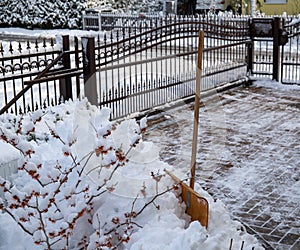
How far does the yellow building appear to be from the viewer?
1112 inches

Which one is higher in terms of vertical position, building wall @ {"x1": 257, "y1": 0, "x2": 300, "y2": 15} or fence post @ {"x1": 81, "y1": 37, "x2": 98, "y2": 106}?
building wall @ {"x1": 257, "y1": 0, "x2": 300, "y2": 15}

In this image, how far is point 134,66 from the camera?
32.2ft

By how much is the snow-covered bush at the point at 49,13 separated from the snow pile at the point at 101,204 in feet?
75.0

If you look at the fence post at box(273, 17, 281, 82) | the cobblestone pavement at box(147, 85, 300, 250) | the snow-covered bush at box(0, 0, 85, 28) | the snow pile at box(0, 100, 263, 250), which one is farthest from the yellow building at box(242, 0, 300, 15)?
the snow pile at box(0, 100, 263, 250)

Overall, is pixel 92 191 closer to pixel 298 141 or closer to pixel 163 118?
pixel 298 141

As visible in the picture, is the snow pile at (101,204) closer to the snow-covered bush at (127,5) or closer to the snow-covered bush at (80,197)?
the snow-covered bush at (80,197)

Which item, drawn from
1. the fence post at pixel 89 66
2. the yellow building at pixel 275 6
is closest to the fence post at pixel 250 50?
the fence post at pixel 89 66

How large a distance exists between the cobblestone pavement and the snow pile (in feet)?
2.16

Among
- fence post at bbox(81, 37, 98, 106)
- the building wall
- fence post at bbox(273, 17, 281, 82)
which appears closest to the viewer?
fence post at bbox(81, 37, 98, 106)

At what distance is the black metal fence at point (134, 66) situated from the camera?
8078mm

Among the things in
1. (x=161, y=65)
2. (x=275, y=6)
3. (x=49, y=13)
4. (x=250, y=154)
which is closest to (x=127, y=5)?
(x=49, y=13)

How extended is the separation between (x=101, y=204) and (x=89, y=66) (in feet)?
14.0

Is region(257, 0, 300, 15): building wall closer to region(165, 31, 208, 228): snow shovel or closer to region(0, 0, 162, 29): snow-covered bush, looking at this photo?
region(0, 0, 162, 29): snow-covered bush

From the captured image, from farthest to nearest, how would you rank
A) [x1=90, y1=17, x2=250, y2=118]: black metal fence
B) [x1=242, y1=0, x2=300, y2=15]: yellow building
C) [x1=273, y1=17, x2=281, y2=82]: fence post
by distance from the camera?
→ [x1=242, y1=0, x2=300, y2=15]: yellow building
[x1=273, y1=17, x2=281, y2=82]: fence post
[x1=90, y1=17, x2=250, y2=118]: black metal fence
